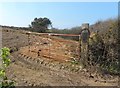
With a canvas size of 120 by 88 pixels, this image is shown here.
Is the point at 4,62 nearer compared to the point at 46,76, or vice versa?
the point at 4,62

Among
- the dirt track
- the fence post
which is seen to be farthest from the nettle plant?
the fence post

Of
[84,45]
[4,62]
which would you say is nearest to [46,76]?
[84,45]

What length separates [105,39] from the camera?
9633mm

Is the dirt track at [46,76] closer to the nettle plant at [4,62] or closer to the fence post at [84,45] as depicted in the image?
the fence post at [84,45]

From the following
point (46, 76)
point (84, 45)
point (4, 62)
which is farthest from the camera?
point (84, 45)

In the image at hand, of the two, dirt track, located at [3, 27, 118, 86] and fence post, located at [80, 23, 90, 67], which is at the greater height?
fence post, located at [80, 23, 90, 67]

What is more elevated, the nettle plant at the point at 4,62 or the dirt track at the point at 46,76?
the nettle plant at the point at 4,62

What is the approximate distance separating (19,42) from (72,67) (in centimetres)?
386

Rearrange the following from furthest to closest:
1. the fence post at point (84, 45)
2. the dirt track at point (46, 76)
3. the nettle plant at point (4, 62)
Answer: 1. the fence post at point (84, 45)
2. the dirt track at point (46, 76)
3. the nettle plant at point (4, 62)

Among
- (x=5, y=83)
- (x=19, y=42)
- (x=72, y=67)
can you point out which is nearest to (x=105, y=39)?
(x=72, y=67)

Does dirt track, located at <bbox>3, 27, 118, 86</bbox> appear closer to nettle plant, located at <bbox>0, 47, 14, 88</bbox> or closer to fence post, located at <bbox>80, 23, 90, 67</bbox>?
fence post, located at <bbox>80, 23, 90, 67</bbox>

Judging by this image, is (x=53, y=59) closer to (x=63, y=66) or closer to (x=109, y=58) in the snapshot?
(x=63, y=66)

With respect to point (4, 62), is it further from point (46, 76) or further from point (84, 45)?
point (84, 45)

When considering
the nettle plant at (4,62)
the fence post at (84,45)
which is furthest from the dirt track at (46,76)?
the nettle plant at (4,62)
